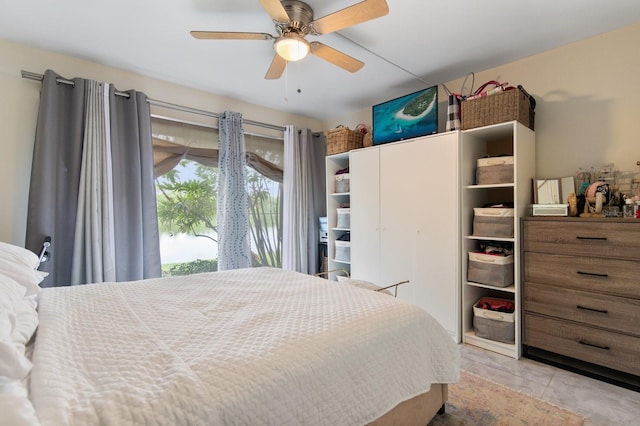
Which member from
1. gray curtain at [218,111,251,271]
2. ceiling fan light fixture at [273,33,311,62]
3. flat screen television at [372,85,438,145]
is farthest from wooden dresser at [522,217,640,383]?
gray curtain at [218,111,251,271]

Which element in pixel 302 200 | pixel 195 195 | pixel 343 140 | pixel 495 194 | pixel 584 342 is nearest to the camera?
pixel 584 342

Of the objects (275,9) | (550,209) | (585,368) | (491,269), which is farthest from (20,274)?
(585,368)

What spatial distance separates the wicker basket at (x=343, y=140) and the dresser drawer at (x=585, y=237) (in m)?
1.83

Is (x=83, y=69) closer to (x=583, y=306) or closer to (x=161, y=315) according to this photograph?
(x=161, y=315)

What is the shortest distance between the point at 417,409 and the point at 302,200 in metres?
2.77

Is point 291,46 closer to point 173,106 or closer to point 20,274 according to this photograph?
point 173,106

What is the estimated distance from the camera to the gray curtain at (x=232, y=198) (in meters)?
3.19

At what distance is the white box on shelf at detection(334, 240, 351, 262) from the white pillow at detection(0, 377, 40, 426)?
116 inches

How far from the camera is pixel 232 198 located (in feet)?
10.6

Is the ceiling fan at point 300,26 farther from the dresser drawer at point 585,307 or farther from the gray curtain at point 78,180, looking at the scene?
the dresser drawer at point 585,307

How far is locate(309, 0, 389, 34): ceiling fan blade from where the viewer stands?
149 centimetres

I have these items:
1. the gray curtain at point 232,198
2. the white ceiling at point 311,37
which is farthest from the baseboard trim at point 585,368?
the gray curtain at point 232,198

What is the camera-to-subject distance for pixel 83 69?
2520 millimetres

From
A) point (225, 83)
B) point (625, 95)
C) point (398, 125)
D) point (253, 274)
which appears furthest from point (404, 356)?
point (225, 83)
